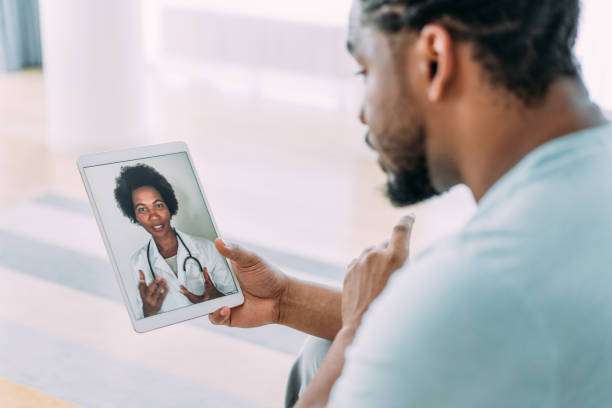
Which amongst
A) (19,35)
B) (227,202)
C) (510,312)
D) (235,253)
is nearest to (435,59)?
(510,312)

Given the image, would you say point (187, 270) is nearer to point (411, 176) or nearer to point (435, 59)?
point (411, 176)

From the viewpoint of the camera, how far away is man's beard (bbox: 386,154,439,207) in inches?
38.1

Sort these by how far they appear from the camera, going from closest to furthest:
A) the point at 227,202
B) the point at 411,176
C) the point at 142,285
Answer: the point at 411,176 < the point at 142,285 < the point at 227,202

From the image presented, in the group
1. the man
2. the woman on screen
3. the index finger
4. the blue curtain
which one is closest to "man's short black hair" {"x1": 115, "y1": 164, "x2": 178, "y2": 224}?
the woman on screen

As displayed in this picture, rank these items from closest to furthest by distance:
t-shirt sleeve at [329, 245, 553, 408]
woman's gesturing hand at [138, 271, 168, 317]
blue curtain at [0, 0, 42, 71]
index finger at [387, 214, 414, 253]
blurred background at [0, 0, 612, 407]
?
t-shirt sleeve at [329, 245, 553, 408], index finger at [387, 214, 414, 253], woman's gesturing hand at [138, 271, 168, 317], blurred background at [0, 0, 612, 407], blue curtain at [0, 0, 42, 71]

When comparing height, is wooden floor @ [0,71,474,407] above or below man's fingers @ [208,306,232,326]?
below

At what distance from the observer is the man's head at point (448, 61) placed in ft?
2.72

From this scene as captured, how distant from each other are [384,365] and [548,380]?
5.9 inches

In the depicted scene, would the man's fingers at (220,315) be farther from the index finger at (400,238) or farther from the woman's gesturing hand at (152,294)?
the index finger at (400,238)

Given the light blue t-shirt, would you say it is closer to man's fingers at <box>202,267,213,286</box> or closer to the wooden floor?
man's fingers at <box>202,267,213,286</box>

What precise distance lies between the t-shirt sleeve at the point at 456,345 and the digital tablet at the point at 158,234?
0.67 metres

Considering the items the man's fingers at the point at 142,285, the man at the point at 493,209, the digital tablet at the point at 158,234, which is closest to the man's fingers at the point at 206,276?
the digital tablet at the point at 158,234

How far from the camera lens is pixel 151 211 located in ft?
4.76

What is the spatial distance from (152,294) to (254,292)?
193 mm
